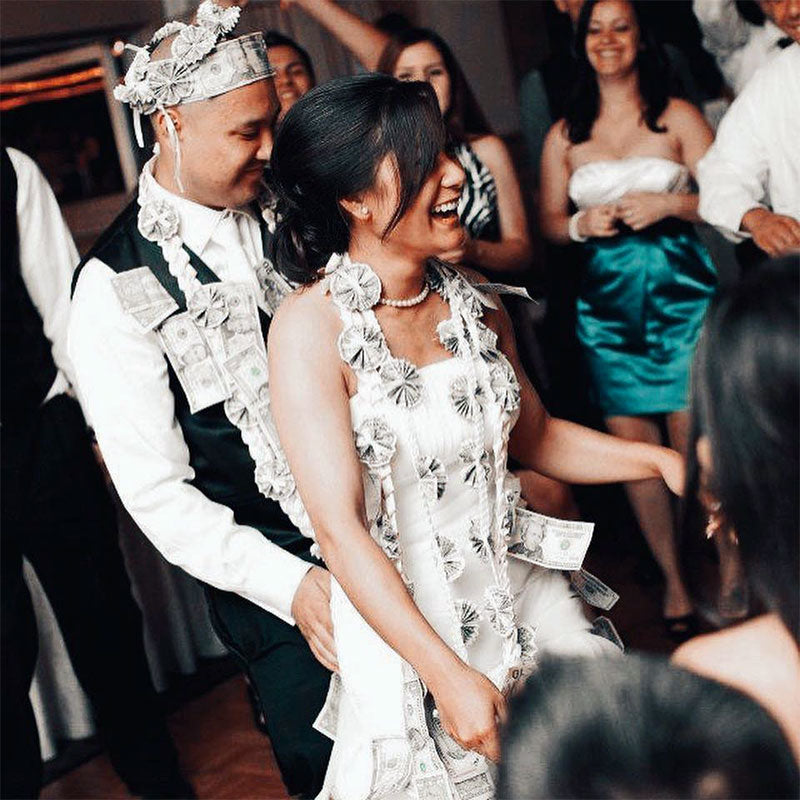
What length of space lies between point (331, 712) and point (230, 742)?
1915 mm

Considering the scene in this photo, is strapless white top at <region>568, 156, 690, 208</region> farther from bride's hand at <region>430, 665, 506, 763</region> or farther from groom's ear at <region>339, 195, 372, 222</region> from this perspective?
bride's hand at <region>430, 665, 506, 763</region>

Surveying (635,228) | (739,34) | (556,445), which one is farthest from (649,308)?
(556,445)

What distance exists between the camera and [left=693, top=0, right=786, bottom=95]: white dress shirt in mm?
4332

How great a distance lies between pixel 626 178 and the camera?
3.83m

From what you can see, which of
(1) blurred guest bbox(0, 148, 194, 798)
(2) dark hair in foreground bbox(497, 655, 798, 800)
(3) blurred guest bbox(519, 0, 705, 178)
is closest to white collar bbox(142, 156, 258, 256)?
(1) blurred guest bbox(0, 148, 194, 798)

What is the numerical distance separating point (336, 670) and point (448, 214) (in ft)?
2.38

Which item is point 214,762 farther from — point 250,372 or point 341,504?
point 341,504

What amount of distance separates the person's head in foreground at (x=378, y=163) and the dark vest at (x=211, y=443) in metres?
0.41

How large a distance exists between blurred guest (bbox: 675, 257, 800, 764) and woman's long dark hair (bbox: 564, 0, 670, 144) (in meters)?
2.77

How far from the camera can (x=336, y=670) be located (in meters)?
2.08

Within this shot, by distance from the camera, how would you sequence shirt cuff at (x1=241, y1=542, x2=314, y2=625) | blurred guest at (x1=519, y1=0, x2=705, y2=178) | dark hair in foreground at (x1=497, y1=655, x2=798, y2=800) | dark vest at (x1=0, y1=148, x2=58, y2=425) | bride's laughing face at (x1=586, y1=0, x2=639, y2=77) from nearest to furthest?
dark hair in foreground at (x1=497, y1=655, x2=798, y2=800) < shirt cuff at (x1=241, y1=542, x2=314, y2=625) < dark vest at (x1=0, y1=148, x2=58, y2=425) < bride's laughing face at (x1=586, y1=0, x2=639, y2=77) < blurred guest at (x1=519, y1=0, x2=705, y2=178)

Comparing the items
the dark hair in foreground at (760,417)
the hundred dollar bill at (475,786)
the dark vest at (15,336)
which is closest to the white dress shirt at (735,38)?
the dark vest at (15,336)

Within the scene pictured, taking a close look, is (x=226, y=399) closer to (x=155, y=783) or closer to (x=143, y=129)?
(x=143, y=129)

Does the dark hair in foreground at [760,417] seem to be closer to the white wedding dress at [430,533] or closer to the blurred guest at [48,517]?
the white wedding dress at [430,533]
